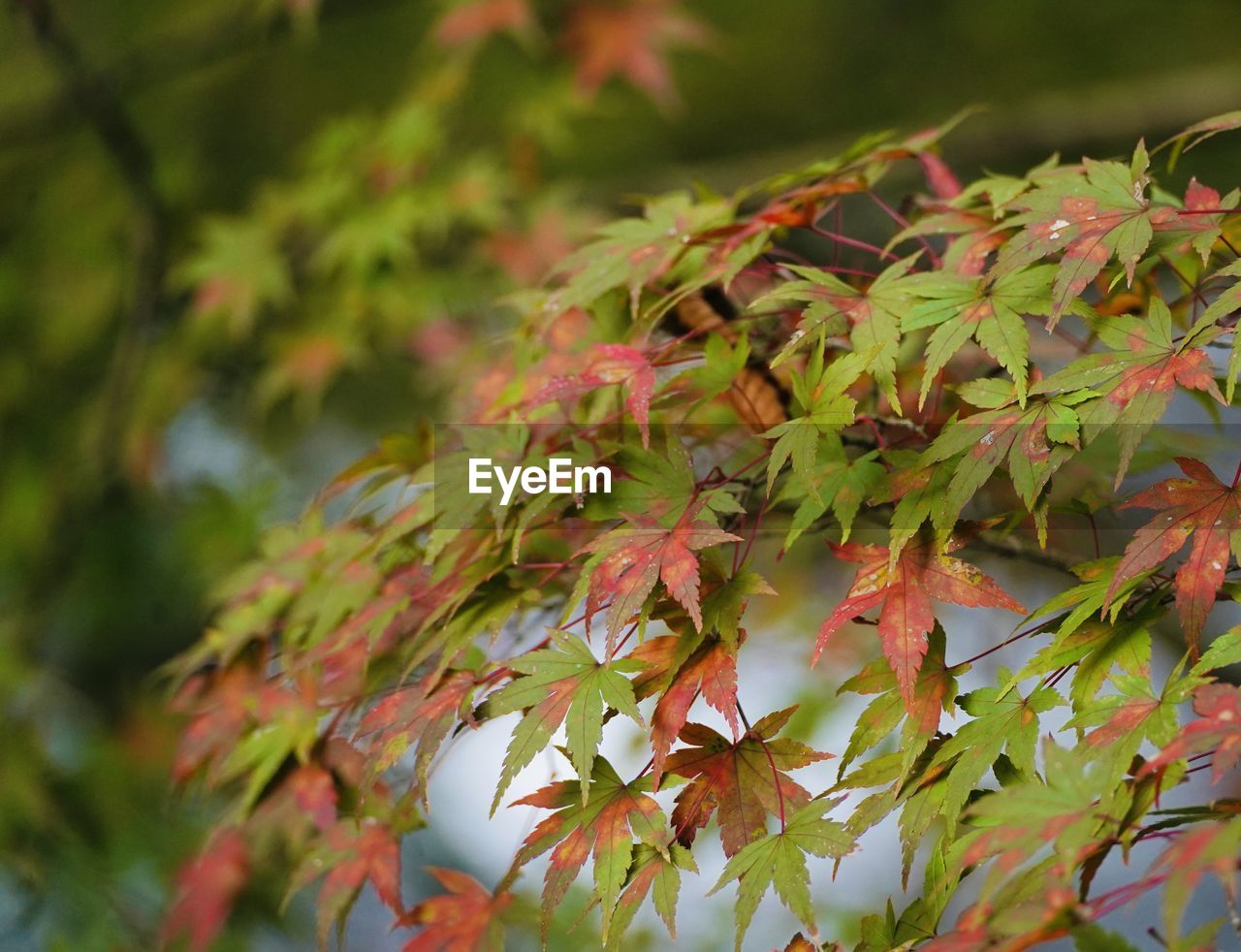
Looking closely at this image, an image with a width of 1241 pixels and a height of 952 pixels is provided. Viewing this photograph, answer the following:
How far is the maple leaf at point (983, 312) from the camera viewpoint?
2.02ft

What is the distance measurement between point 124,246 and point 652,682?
73.6 inches

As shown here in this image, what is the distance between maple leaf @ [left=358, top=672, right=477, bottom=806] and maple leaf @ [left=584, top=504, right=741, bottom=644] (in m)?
0.11

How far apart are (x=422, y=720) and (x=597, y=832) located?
0.44 feet

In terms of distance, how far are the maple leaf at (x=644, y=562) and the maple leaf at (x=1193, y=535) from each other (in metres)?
0.21

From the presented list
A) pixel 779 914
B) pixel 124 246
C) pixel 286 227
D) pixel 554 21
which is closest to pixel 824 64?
pixel 554 21

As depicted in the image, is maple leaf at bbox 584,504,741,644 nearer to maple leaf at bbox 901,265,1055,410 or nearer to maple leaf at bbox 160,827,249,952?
maple leaf at bbox 901,265,1055,410

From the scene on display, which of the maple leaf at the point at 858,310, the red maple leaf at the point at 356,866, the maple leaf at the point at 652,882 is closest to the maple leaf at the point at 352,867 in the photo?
the red maple leaf at the point at 356,866

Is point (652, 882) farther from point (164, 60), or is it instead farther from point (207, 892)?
point (164, 60)

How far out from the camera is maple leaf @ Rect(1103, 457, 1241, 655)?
0.56m

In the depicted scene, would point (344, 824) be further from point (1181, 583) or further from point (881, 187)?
point (881, 187)

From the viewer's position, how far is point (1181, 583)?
566 mm

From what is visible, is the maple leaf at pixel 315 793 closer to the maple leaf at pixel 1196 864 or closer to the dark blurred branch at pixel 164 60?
the maple leaf at pixel 1196 864

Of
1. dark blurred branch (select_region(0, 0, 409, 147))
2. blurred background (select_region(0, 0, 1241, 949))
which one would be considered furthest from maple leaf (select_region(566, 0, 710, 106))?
dark blurred branch (select_region(0, 0, 409, 147))

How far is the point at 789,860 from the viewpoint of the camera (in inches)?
23.7
